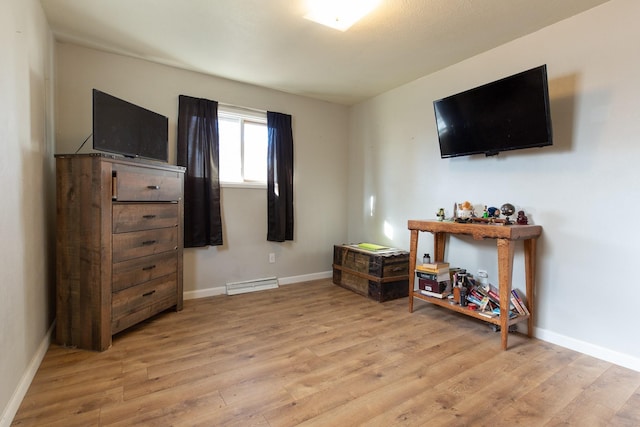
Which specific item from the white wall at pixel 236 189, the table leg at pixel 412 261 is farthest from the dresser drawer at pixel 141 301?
the table leg at pixel 412 261

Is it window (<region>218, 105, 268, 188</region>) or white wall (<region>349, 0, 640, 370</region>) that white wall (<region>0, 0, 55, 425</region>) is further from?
white wall (<region>349, 0, 640, 370</region>)

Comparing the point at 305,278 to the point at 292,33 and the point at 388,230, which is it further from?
the point at 292,33

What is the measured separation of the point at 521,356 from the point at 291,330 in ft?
5.26

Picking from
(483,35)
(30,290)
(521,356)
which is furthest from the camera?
(483,35)

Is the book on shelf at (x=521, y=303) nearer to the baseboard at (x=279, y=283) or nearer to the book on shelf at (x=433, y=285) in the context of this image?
the book on shelf at (x=433, y=285)

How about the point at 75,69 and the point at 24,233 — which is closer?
the point at 24,233

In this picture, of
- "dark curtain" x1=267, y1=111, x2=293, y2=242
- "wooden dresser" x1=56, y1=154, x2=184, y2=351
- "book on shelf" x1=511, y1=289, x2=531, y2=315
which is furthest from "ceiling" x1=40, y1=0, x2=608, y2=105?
"book on shelf" x1=511, y1=289, x2=531, y2=315

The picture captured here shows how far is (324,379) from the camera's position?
171cm

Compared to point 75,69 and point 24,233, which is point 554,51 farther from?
point 75,69

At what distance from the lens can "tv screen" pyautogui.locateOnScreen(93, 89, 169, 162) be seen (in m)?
2.05

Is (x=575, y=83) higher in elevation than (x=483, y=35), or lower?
lower

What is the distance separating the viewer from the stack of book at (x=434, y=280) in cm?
262

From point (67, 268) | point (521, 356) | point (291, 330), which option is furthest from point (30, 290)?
point (521, 356)

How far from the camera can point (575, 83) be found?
208cm
